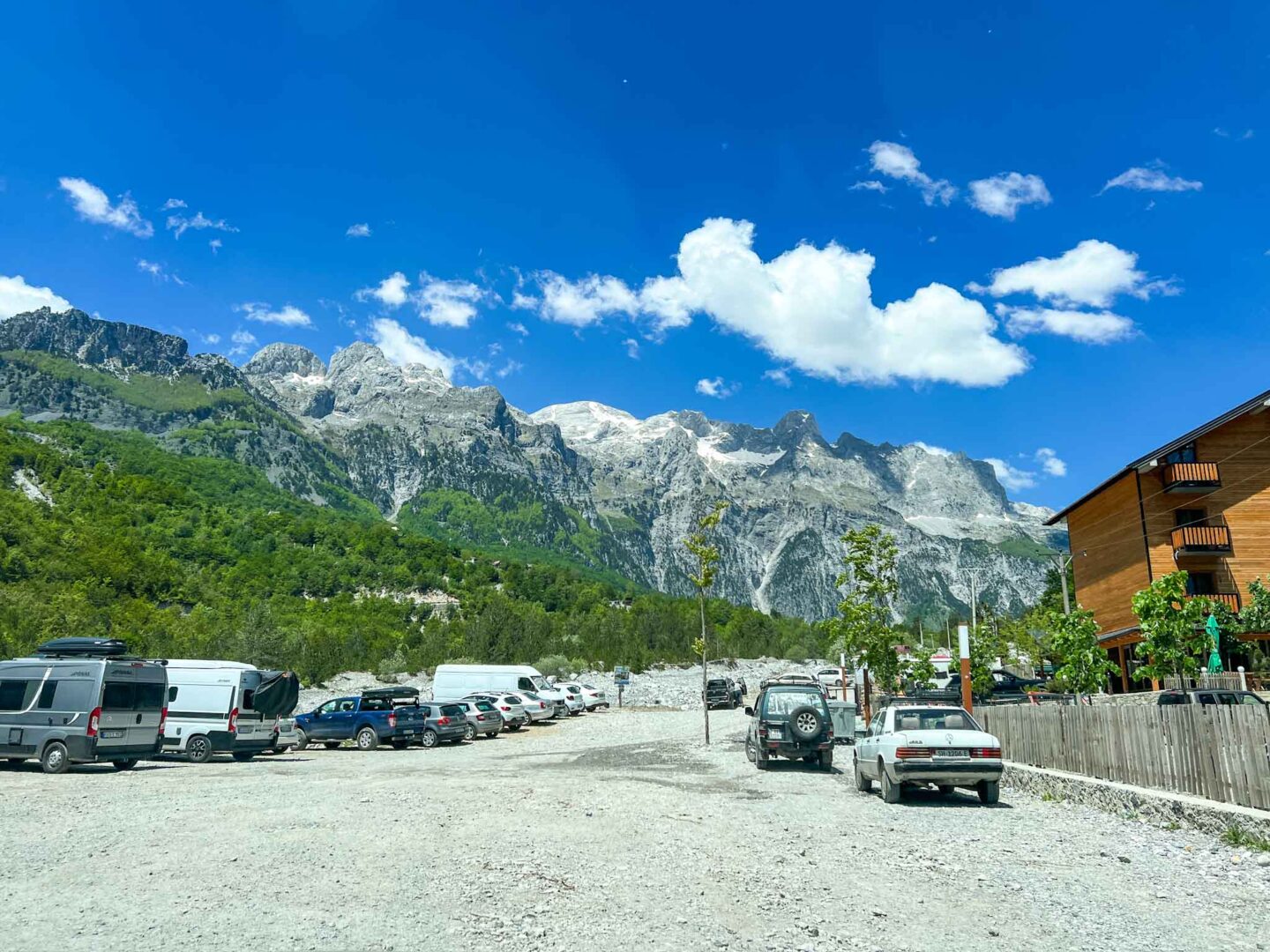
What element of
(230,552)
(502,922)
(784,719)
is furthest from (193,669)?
(230,552)

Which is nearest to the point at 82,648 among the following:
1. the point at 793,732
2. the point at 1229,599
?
the point at 793,732

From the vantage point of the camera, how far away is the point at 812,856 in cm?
1021

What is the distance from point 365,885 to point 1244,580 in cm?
5144

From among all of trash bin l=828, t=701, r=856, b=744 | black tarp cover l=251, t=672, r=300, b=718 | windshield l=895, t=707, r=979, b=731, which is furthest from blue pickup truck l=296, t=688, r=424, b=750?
windshield l=895, t=707, r=979, b=731

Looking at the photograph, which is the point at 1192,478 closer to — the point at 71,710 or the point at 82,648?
the point at 82,648

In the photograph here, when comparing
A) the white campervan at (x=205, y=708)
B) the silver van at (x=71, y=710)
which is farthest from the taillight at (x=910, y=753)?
the white campervan at (x=205, y=708)

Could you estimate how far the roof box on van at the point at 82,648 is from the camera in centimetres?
2119

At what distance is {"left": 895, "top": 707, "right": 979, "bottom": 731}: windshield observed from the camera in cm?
1578

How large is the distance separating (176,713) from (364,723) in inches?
251

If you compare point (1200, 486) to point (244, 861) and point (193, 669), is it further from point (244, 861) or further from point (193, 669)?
point (244, 861)

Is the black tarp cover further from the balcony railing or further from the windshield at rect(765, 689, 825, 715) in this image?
the balcony railing

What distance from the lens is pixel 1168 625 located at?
24.5 metres

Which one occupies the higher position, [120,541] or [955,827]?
[120,541]

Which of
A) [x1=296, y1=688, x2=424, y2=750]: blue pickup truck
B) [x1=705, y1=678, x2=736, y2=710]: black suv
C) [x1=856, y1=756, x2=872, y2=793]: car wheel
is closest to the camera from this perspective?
[x1=856, y1=756, x2=872, y2=793]: car wheel
